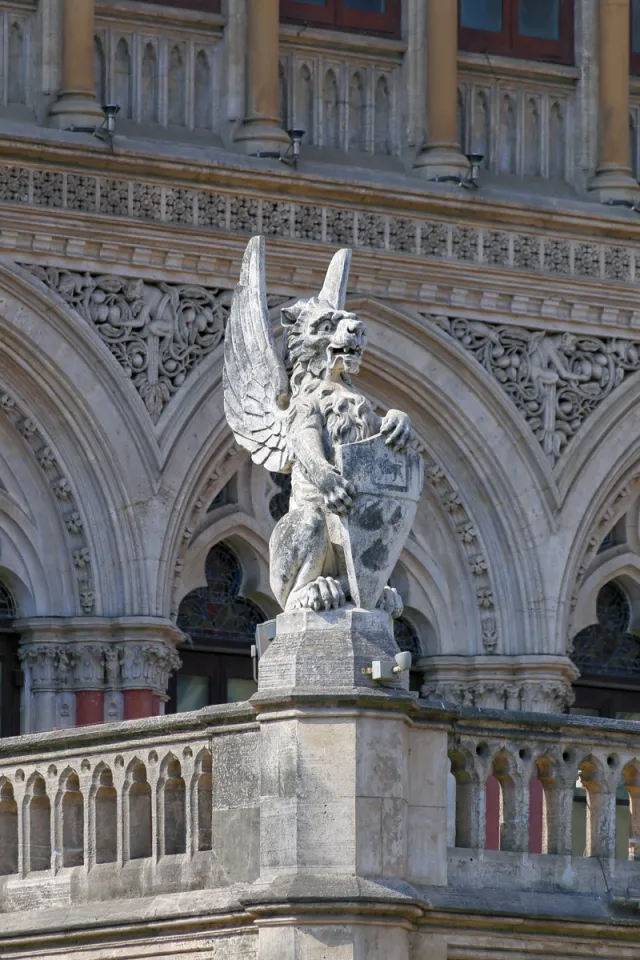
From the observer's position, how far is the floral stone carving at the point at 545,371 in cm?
2839

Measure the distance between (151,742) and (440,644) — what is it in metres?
8.30

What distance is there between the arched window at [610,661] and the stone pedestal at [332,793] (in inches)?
387

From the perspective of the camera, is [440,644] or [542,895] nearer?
[542,895]

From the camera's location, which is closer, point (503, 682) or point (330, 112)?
point (503, 682)

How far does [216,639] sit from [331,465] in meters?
8.35

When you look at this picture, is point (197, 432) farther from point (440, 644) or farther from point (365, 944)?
point (365, 944)

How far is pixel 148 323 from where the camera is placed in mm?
27125

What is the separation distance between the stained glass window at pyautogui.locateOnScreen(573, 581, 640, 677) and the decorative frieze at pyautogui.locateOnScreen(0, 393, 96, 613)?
4.18 meters

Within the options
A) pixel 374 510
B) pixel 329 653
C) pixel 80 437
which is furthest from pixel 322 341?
pixel 80 437

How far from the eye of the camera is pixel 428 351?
28.2 metres

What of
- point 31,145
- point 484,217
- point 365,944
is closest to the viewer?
point 365,944

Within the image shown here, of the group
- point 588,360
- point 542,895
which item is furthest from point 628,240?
point 542,895

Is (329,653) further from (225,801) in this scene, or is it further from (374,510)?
(225,801)

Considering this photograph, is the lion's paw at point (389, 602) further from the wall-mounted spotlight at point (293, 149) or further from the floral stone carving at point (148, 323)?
the wall-mounted spotlight at point (293, 149)
